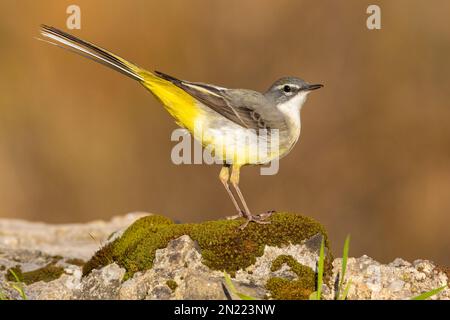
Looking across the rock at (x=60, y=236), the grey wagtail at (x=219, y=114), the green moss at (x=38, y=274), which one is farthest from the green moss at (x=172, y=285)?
the rock at (x=60, y=236)

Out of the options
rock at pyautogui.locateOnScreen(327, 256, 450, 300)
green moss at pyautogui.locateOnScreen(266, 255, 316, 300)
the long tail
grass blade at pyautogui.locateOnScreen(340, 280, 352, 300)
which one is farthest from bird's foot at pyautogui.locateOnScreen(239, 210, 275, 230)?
the long tail

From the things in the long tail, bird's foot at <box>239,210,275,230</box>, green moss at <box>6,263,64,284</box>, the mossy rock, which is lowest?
green moss at <box>6,263,64,284</box>

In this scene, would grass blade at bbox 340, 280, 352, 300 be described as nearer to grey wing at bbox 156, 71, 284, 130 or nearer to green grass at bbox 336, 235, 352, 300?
green grass at bbox 336, 235, 352, 300

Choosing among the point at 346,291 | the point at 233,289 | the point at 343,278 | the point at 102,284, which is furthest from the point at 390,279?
the point at 102,284

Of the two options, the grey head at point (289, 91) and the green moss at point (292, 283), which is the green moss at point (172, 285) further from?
the grey head at point (289, 91)
